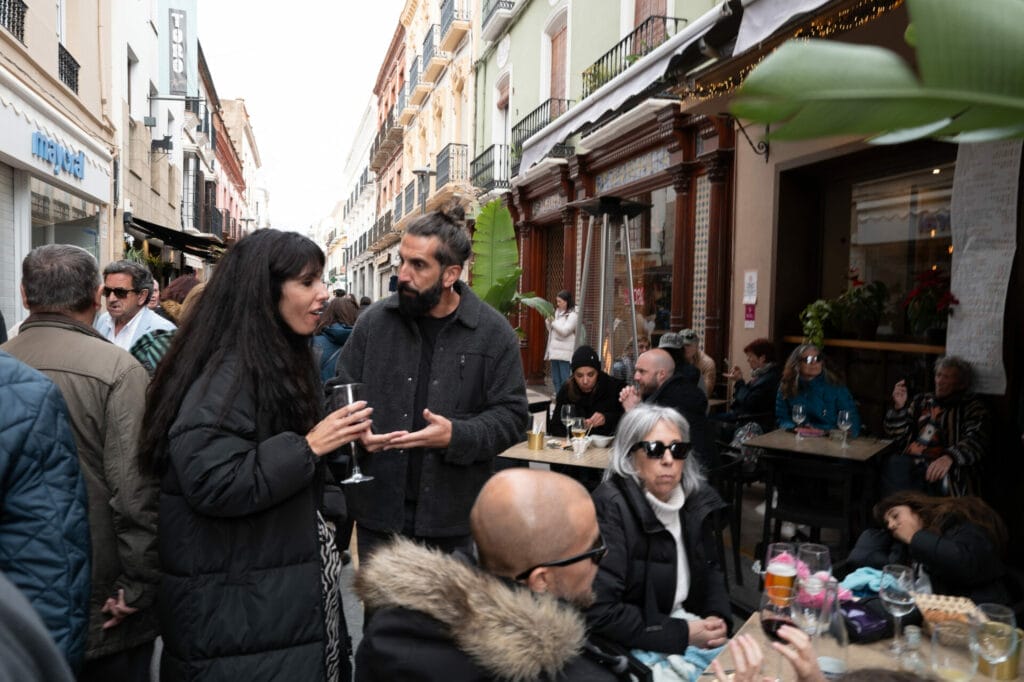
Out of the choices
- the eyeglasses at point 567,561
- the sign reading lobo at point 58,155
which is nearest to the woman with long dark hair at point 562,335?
the sign reading lobo at point 58,155

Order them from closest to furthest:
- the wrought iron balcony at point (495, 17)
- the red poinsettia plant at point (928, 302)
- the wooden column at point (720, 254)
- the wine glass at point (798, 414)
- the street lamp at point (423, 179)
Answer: the wine glass at point (798, 414)
the red poinsettia plant at point (928, 302)
the wooden column at point (720, 254)
the wrought iron balcony at point (495, 17)
the street lamp at point (423, 179)

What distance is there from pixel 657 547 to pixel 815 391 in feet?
12.2

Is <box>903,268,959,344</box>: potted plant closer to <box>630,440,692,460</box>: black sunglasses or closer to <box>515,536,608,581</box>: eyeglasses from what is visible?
<box>630,440,692,460</box>: black sunglasses

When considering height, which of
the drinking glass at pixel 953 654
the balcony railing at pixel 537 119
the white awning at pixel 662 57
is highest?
the balcony railing at pixel 537 119

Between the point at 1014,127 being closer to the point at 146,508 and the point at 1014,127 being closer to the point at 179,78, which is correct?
the point at 146,508

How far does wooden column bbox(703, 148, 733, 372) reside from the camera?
30.0 feet

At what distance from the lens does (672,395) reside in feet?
17.7

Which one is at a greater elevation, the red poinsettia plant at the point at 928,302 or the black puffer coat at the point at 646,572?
the red poinsettia plant at the point at 928,302

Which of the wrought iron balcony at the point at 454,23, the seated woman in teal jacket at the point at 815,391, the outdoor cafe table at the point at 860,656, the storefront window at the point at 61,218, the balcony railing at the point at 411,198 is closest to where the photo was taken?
the outdoor cafe table at the point at 860,656

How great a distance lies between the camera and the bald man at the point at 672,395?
5391 millimetres

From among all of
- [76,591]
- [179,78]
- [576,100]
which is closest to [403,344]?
[76,591]

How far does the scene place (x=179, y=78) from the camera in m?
20.7

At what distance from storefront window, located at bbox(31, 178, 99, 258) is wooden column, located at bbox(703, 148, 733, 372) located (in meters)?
7.55

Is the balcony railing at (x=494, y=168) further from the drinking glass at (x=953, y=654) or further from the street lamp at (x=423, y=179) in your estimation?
the drinking glass at (x=953, y=654)
